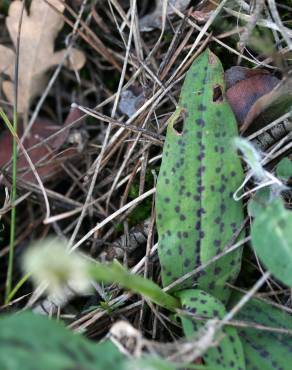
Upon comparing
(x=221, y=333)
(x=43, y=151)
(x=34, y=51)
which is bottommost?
(x=43, y=151)

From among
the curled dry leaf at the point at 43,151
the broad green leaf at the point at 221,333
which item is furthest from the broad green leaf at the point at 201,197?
the curled dry leaf at the point at 43,151

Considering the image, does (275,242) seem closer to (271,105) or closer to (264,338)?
(264,338)

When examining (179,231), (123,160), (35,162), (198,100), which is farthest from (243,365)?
(35,162)

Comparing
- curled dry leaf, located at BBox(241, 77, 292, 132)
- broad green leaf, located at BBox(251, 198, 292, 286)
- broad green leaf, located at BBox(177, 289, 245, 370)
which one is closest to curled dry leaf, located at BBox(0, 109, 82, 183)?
curled dry leaf, located at BBox(241, 77, 292, 132)

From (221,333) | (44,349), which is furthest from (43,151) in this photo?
(44,349)

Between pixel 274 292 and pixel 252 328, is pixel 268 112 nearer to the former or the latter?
pixel 274 292

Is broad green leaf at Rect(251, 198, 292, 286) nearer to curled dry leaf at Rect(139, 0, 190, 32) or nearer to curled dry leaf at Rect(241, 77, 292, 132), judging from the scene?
curled dry leaf at Rect(241, 77, 292, 132)
